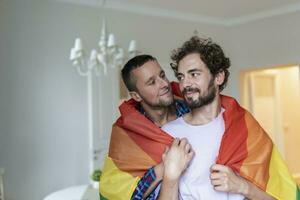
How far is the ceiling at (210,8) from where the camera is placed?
14.9 feet

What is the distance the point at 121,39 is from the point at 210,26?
1505mm

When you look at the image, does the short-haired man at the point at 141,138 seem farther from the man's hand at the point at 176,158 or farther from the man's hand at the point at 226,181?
the man's hand at the point at 226,181

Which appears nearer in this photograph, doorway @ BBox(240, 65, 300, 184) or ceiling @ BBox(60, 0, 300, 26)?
ceiling @ BBox(60, 0, 300, 26)

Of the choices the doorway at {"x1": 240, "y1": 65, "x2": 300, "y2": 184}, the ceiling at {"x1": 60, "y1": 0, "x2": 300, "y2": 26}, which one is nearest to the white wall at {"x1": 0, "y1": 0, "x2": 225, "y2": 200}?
the ceiling at {"x1": 60, "y1": 0, "x2": 300, "y2": 26}

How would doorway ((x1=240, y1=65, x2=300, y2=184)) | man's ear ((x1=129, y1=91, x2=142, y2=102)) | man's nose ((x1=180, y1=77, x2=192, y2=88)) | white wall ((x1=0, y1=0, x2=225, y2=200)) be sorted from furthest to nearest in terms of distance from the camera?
doorway ((x1=240, y1=65, x2=300, y2=184)), white wall ((x1=0, y1=0, x2=225, y2=200)), man's ear ((x1=129, y1=91, x2=142, y2=102)), man's nose ((x1=180, y1=77, x2=192, y2=88))

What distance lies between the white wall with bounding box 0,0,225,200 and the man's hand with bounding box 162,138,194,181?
2692 millimetres

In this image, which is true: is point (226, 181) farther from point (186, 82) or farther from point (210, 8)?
point (210, 8)

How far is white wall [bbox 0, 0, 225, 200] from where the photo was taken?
3742 millimetres

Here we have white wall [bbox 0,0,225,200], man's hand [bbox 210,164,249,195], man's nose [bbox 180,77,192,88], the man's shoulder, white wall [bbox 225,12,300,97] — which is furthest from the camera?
white wall [bbox 225,12,300,97]

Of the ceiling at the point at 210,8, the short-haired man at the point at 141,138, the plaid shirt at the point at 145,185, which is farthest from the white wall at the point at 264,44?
the plaid shirt at the point at 145,185

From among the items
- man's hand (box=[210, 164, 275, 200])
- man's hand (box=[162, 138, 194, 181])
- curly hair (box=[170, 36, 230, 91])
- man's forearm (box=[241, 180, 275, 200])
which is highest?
curly hair (box=[170, 36, 230, 91])

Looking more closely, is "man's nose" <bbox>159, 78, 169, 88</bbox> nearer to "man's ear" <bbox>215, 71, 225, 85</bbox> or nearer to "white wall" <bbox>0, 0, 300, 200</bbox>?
"man's ear" <bbox>215, 71, 225, 85</bbox>

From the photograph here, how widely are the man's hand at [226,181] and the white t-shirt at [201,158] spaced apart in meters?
0.05

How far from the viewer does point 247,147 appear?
146 centimetres
